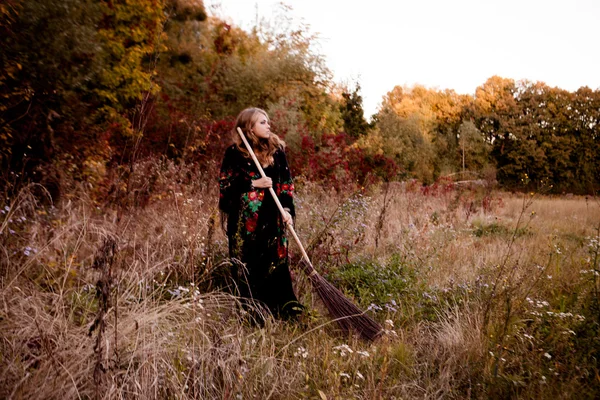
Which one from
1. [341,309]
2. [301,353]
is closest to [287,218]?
[341,309]

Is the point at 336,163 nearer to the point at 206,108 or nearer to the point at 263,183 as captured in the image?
the point at 263,183

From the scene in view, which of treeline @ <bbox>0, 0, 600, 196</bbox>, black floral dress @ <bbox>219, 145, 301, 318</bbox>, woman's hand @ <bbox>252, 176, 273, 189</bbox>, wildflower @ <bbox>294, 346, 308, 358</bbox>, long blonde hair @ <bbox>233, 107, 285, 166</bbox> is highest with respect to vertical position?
treeline @ <bbox>0, 0, 600, 196</bbox>

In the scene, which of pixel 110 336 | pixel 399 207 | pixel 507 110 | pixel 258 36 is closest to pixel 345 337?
pixel 110 336

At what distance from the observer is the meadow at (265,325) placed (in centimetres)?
198

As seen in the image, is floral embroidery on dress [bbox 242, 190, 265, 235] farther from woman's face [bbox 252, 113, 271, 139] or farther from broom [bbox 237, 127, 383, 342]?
woman's face [bbox 252, 113, 271, 139]

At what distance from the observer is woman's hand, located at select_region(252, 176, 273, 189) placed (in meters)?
3.22

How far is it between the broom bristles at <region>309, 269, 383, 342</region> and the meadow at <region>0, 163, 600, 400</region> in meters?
0.10

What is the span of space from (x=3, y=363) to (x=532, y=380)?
124 inches

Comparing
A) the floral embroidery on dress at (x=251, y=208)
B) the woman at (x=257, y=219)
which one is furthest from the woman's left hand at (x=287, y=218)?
the floral embroidery on dress at (x=251, y=208)

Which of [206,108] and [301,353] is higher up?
[206,108]

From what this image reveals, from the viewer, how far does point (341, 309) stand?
319 cm

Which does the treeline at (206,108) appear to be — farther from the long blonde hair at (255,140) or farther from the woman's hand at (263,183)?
the woman's hand at (263,183)

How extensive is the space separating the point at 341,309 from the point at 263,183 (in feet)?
4.14

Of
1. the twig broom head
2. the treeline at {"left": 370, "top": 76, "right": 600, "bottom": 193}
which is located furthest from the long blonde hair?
the treeline at {"left": 370, "top": 76, "right": 600, "bottom": 193}
